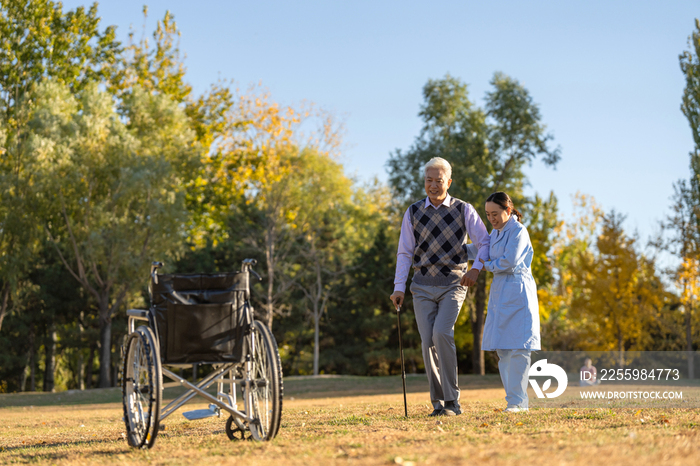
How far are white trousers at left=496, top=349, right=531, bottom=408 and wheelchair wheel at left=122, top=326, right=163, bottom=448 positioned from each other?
292cm

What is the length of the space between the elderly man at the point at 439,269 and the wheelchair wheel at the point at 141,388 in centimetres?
223

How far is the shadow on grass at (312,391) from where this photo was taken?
1620cm

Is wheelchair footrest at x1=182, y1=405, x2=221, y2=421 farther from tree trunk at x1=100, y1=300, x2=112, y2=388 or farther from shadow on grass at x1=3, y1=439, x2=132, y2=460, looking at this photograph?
tree trunk at x1=100, y1=300, x2=112, y2=388

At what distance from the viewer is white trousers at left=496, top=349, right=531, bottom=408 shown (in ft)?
18.5

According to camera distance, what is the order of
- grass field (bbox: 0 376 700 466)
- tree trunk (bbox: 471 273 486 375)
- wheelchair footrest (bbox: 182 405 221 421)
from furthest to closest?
tree trunk (bbox: 471 273 486 375)
wheelchair footrest (bbox: 182 405 221 421)
grass field (bbox: 0 376 700 466)

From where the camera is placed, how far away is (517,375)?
5.66 m

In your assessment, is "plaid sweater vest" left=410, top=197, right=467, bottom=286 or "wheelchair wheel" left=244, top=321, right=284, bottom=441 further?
"plaid sweater vest" left=410, top=197, right=467, bottom=286

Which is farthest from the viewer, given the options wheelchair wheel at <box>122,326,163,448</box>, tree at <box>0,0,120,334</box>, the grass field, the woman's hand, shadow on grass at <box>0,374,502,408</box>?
tree at <box>0,0,120,334</box>

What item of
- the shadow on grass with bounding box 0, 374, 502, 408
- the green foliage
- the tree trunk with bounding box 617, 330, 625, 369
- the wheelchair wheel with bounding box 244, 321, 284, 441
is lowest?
the shadow on grass with bounding box 0, 374, 502, 408

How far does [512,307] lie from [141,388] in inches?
123

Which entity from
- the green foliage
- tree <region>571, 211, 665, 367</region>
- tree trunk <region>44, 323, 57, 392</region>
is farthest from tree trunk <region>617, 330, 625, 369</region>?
tree trunk <region>44, 323, 57, 392</region>

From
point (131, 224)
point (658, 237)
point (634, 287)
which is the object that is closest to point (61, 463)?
point (131, 224)

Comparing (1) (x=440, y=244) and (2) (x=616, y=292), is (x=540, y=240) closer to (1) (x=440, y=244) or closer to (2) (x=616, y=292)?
(2) (x=616, y=292)

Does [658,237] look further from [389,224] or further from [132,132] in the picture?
[132,132]
